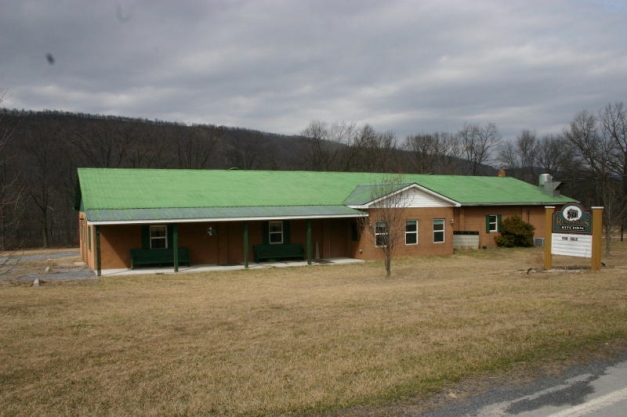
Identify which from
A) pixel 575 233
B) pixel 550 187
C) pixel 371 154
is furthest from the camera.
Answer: pixel 371 154

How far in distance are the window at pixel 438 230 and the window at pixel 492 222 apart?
528cm

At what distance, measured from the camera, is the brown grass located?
551cm

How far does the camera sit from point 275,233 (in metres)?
25.8

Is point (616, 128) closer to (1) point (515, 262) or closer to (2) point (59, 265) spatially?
(1) point (515, 262)

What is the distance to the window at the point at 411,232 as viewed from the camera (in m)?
26.9

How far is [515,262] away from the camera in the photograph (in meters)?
24.0

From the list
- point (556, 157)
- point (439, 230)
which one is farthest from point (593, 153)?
point (439, 230)

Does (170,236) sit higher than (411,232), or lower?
higher

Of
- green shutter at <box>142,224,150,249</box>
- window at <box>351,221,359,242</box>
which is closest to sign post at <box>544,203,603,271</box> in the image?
window at <box>351,221,359,242</box>

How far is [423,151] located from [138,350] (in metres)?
60.5

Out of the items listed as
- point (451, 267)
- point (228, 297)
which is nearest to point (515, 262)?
point (451, 267)

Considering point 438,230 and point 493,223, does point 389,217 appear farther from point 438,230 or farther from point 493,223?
point 493,223

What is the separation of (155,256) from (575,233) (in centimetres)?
1665

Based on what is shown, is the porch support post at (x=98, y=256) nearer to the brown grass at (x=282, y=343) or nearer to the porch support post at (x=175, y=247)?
the porch support post at (x=175, y=247)
